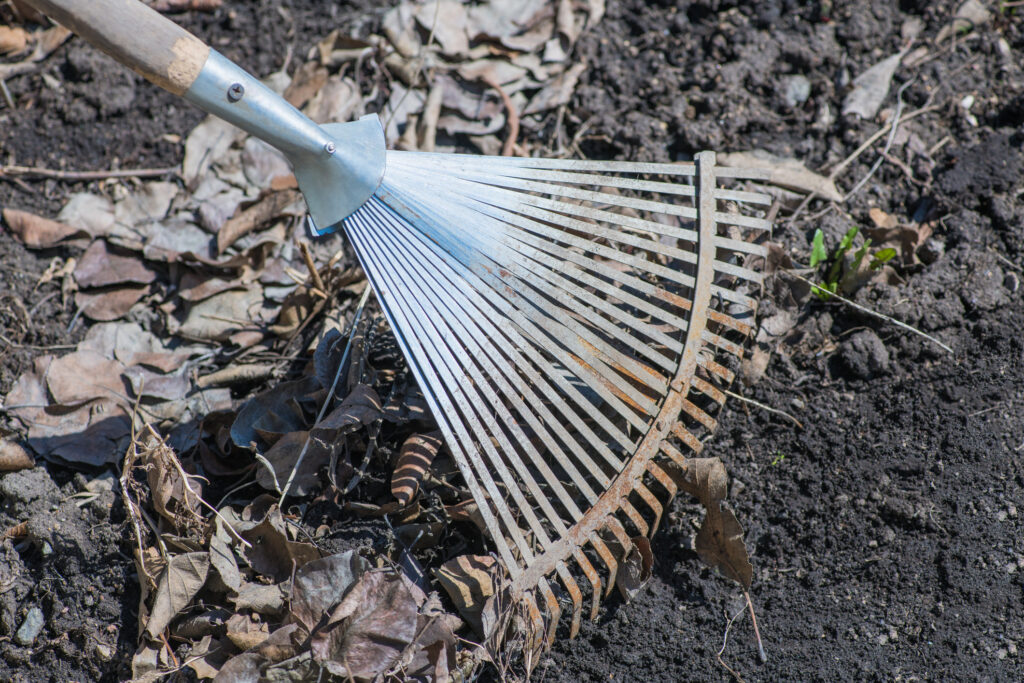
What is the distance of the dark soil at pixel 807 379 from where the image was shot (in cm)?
159

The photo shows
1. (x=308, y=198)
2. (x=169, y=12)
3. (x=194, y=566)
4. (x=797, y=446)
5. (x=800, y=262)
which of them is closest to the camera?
(x=194, y=566)

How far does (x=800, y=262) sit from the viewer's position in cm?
198

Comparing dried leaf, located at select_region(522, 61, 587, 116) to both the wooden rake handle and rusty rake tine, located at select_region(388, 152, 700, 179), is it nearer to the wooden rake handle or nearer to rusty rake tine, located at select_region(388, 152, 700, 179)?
rusty rake tine, located at select_region(388, 152, 700, 179)

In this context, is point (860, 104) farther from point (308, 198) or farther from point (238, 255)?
point (238, 255)

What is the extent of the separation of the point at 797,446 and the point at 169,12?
228cm

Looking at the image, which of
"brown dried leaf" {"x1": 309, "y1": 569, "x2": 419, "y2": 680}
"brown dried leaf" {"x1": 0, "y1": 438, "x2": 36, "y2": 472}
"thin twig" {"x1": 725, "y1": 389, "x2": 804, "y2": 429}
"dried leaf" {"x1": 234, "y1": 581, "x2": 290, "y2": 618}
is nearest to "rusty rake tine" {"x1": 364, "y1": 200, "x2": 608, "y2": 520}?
"brown dried leaf" {"x1": 309, "y1": 569, "x2": 419, "y2": 680}

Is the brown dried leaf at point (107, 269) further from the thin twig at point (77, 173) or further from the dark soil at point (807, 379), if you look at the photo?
the thin twig at point (77, 173)

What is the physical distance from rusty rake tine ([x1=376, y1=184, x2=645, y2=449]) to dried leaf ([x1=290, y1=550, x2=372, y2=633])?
21.4 inches

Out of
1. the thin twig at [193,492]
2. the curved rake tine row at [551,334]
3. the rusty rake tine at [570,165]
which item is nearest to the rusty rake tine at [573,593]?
the curved rake tine row at [551,334]

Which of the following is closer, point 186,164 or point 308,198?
point 308,198

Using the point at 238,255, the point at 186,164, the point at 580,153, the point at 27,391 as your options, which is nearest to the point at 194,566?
the point at 27,391

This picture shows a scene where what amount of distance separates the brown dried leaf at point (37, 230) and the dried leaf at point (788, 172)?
5.87 ft

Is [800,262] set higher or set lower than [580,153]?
lower

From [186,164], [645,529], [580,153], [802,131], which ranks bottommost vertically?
[645,529]
